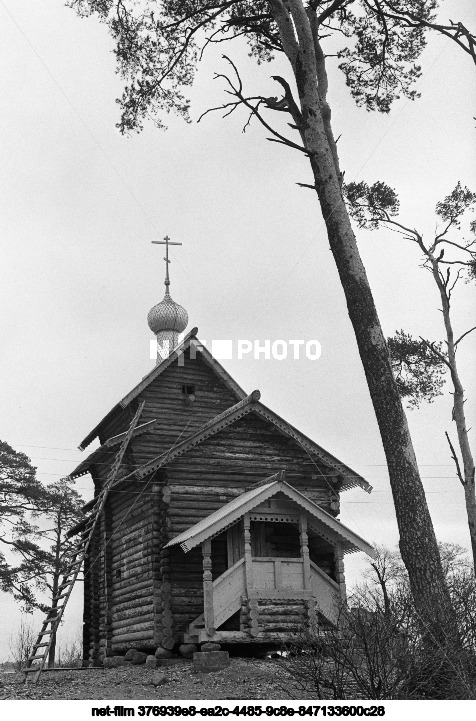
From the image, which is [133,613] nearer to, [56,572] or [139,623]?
[139,623]

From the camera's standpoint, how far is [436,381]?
21.6m

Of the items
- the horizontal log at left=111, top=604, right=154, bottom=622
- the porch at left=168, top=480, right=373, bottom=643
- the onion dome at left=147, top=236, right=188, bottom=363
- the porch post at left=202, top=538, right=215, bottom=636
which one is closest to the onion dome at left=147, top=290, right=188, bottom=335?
the onion dome at left=147, top=236, right=188, bottom=363

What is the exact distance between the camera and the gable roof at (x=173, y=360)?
21.5 meters

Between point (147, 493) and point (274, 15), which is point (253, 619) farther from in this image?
point (274, 15)

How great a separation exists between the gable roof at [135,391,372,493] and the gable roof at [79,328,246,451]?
3295 millimetres

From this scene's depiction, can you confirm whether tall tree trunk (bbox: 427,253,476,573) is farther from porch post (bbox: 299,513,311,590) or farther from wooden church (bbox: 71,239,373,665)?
porch post (bbox: 299,513,311,590)

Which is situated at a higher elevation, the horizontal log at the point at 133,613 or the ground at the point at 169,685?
the horizontal log at the point at 133,613

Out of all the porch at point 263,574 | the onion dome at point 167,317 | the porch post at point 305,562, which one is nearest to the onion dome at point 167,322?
the onion dome at point 167,317

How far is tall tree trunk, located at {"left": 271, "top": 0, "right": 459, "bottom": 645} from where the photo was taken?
1029cm

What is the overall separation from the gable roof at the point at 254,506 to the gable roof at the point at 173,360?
189 inches

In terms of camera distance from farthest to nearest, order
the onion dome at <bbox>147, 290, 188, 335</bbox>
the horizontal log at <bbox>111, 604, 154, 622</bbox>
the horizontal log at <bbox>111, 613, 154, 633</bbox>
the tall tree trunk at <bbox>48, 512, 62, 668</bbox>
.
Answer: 1. the onion dome at <bbox>147, 290, 188, 335</bbox>
2. the tall tree trunk at <bbox>48, 512, 62, 668</bbox>
3. the horizontal log at <bbox>111, 604, 154, 622</bbox>
4. the horizontal log at <bbox>111, 613, 154, 633</bbox>

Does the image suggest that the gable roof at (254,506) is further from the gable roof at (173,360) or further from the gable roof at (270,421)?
the gable roof at (173,360)

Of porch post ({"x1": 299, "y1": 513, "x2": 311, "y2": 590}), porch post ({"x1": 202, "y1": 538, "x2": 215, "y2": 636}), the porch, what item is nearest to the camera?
porch post ({"x1": 202, "y1": 538, "x2": 215, "y2": 636})

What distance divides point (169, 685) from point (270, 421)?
778cm
